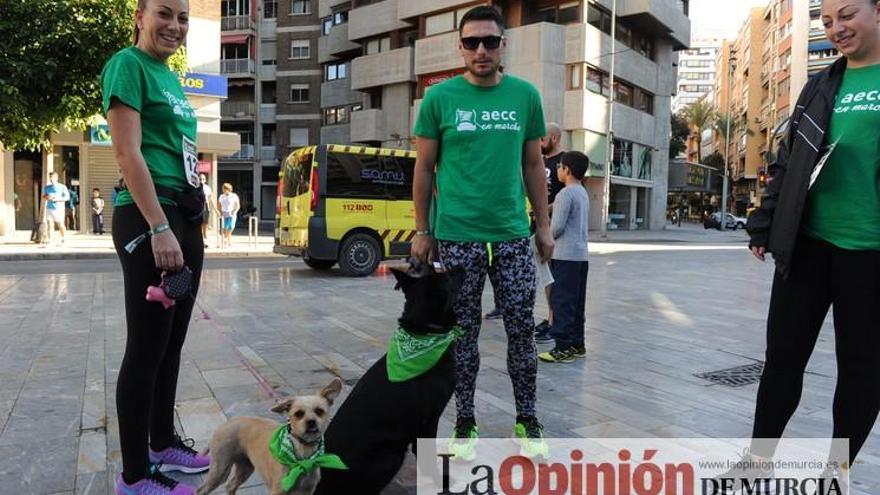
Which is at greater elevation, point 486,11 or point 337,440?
point 486,11

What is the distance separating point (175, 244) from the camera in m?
2.44

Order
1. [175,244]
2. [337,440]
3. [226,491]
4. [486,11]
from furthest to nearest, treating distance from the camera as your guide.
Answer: [486,11], [226,491], [175,244], [337,440]

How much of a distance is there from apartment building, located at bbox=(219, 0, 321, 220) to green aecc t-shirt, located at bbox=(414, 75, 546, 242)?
147 ft

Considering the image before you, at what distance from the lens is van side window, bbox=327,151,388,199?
1128cm

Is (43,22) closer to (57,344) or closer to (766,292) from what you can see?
(57,344)

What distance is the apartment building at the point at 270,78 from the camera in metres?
46.2

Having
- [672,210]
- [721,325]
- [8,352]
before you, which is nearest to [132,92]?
[8,352]

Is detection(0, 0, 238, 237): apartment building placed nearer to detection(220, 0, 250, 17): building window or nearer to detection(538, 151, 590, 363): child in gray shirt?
detection(538, 151, 590, 363): child in gray shirt

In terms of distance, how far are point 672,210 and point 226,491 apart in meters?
78.4

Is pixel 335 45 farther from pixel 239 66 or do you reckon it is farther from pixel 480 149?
pixel 480 149

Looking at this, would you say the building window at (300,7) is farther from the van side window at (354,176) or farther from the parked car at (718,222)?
the van side window at (354,176)

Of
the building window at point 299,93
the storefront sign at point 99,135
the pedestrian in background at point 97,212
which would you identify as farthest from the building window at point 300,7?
the pedestrian in background at point 97,212

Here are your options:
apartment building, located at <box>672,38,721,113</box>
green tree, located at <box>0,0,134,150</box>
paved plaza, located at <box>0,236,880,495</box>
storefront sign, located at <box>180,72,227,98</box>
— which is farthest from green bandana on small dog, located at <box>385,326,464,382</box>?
apartment building, located at <box>672,38,721,113</box>

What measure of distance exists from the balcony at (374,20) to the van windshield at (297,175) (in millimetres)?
26629
